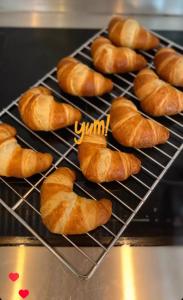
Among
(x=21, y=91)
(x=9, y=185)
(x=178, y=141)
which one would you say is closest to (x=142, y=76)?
(x=178, y=141)

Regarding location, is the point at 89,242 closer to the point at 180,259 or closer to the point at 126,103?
the point at 180,259

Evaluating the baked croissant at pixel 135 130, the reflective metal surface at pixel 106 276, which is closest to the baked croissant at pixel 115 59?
the baked croissant at pixel 135 130

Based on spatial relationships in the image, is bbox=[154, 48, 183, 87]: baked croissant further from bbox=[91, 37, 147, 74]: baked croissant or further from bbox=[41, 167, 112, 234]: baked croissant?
bbox=[41, 167, 112, 234]: baked croissant

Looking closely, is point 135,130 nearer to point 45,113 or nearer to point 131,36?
point 45,113

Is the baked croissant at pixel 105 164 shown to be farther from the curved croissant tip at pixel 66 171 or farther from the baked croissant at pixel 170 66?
the baked croissant at pixel 170 66

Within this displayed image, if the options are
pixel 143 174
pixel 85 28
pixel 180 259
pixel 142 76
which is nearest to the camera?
pixel 180 259

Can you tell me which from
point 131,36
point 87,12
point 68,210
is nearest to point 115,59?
point 131,36

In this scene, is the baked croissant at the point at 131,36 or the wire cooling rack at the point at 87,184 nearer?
the wire cooling rack at the point at 87,184
